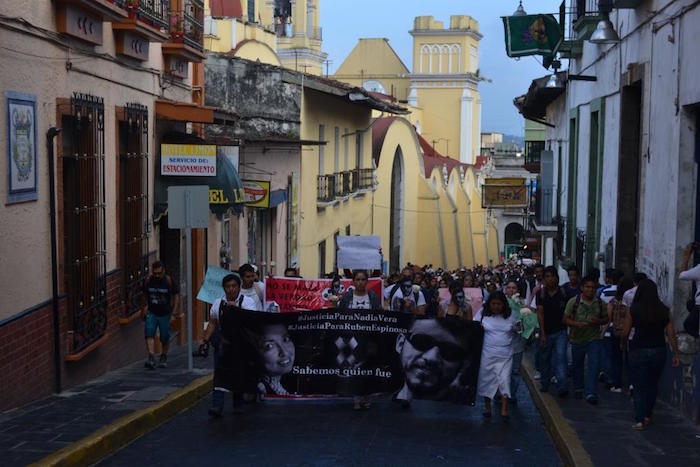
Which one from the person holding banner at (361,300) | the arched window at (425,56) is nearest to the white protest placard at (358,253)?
the person holding banner at (361,300)

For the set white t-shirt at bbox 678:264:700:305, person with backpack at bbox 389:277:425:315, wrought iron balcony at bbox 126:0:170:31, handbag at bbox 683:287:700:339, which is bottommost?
person with backpack at bbox 389:277:425:315

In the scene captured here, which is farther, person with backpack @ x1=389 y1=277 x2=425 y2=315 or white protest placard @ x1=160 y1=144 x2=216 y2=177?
white protest placard @ x1=160 y1=144 x2=216 y2=177

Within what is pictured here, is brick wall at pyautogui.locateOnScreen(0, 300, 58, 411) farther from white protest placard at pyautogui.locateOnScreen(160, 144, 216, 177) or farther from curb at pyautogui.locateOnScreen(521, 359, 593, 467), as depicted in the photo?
curb at pyautogui.locateOnScreen(521, 359, 593, 467)

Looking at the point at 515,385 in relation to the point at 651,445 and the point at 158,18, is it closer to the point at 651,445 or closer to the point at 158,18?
the point at 651,445

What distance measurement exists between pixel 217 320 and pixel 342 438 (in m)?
2.12

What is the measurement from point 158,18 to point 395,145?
2727cm

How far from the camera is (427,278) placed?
20.2 metres

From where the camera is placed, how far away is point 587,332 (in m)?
12.5

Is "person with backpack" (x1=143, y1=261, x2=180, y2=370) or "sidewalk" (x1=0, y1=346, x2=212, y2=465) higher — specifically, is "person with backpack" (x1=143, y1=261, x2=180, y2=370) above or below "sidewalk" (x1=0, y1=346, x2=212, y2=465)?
above

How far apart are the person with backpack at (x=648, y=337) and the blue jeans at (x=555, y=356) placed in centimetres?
206

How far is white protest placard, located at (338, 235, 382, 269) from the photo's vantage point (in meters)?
24.1

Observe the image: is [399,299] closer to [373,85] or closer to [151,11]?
[151,11]

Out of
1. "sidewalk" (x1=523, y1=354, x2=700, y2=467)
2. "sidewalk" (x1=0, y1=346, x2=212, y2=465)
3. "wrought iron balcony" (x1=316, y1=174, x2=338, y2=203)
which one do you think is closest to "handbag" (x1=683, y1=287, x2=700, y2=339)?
"sidewalk" (x1=523, y1=354, x2=700, y2=467)

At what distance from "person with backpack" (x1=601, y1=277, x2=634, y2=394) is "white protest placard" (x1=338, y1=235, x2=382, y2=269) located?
1100 centimetres
